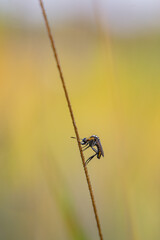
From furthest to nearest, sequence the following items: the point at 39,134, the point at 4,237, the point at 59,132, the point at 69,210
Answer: the point at 59,132
the point at 39,134
the point at 4,237
the point at 69,210

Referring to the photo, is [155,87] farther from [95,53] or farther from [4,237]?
[4,237]

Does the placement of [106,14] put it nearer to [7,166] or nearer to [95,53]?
[95,53]

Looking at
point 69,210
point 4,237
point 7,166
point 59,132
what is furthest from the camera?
point 59,132

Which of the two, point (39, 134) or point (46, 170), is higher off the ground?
point (39, 134)

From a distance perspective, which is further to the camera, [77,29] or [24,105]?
[77,29]

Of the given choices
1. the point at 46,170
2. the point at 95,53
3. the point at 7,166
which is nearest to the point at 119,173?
the point at 46,170

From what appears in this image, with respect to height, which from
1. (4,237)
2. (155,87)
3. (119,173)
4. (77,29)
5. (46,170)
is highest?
(77,29)

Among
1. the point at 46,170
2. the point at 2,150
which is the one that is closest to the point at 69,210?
the point at 46,170
